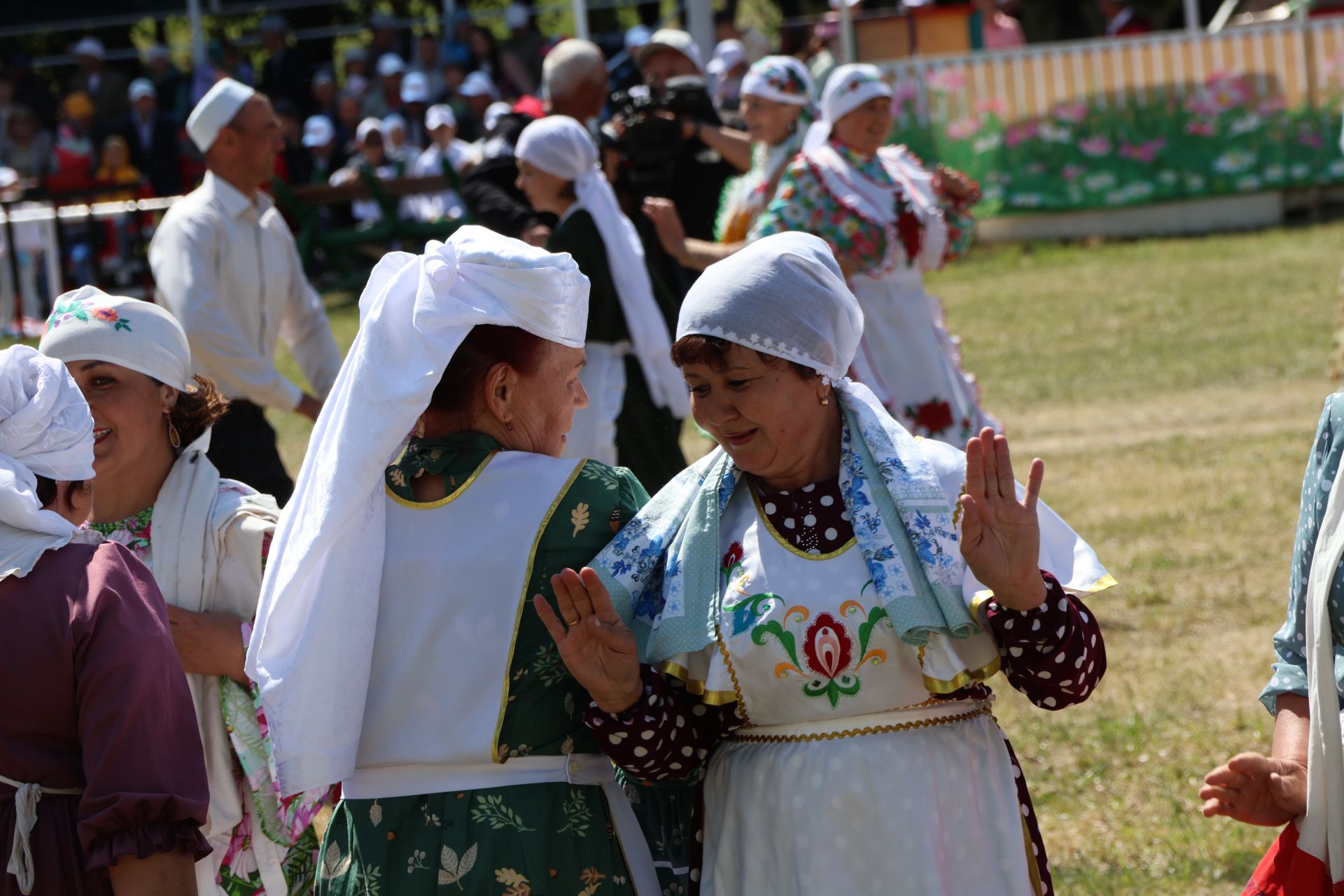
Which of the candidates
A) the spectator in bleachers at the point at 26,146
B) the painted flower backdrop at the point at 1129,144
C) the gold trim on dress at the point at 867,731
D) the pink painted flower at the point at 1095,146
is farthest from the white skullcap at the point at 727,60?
the gold trim on dress at the point at 867,731

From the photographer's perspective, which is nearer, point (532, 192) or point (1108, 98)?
point (532, 192)

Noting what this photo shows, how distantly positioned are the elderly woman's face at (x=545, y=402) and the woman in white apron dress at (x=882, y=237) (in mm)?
3505

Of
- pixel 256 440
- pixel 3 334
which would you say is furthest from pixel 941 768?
pixel 3 334

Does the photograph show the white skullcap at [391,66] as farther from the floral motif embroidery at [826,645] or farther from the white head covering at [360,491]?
the floral motif embroidery at [826,645]

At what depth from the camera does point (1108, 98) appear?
17.6 m

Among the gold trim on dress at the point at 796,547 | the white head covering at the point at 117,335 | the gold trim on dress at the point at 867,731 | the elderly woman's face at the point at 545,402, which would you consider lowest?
the gold trim on dress at the point at 867,731

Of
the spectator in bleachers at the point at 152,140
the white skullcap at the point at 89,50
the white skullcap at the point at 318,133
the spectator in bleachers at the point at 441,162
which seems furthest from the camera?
the white skullcap at the point at 89,50

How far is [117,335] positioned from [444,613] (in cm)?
119

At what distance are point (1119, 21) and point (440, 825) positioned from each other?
17.8 metres

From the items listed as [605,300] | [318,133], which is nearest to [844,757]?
[605,300]

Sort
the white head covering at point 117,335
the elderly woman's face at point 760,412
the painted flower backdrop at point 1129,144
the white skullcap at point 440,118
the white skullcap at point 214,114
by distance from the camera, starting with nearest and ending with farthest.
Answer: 1. the elderly woman's face at point 760,412
2. the white head covering at point 117,335
3. the white skullcap at point 214,114
4. the painted flower backdrop at point 1129,144
5. the white skullcap at point 440,118

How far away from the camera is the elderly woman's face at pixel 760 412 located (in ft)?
8.88

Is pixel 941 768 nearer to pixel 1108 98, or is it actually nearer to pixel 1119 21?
pixel 1108 98

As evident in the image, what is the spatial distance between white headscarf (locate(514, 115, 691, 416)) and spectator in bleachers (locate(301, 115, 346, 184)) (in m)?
13.3
